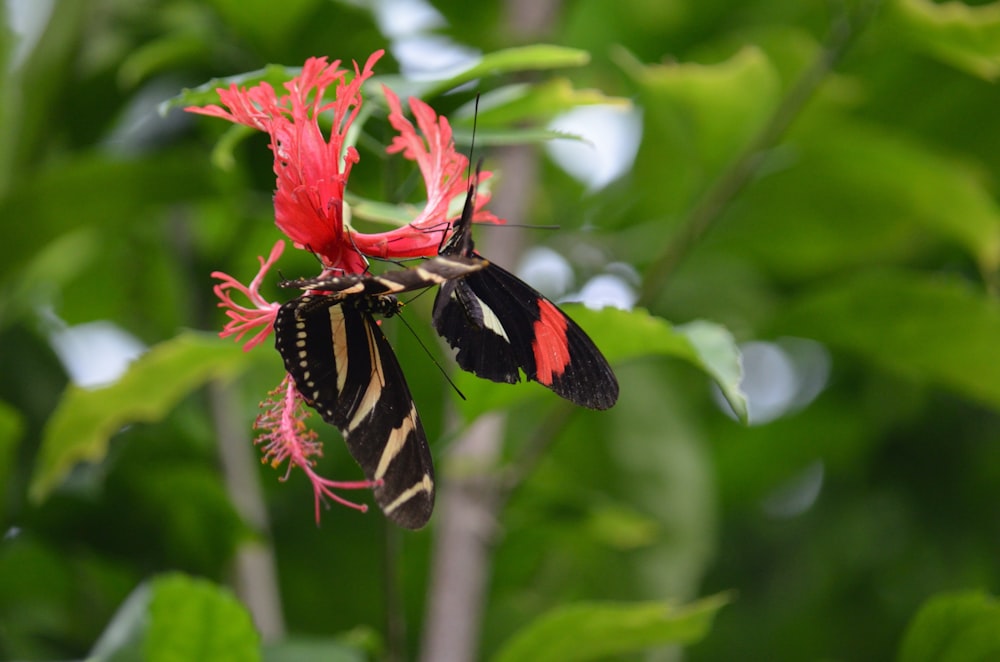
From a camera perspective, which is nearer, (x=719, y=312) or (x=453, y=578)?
(x=453, y=578)

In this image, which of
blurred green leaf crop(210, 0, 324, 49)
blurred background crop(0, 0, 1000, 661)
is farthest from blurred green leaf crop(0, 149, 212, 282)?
blurred green leaf crop(210, 0, 324, 49)

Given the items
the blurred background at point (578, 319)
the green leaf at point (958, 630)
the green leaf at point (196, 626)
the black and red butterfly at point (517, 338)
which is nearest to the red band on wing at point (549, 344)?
the black and red butterfly at point (517, 338)

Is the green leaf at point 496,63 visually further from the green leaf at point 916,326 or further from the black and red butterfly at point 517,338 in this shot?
the green leaf at point 916,326

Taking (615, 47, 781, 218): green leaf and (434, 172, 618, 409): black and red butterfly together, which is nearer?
(434, 172, 618, 409): black and red butterfly

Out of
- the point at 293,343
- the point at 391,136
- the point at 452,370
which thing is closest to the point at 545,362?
the point at 293,343

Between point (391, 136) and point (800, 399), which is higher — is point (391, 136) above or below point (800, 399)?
above

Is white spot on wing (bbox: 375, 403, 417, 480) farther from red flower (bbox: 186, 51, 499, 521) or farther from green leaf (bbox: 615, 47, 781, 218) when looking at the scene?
green leaf (bbox: 615, 47, 781, 218)

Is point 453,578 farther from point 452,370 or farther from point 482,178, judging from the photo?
point 482,178

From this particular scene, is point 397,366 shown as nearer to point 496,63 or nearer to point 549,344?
point 549,344
